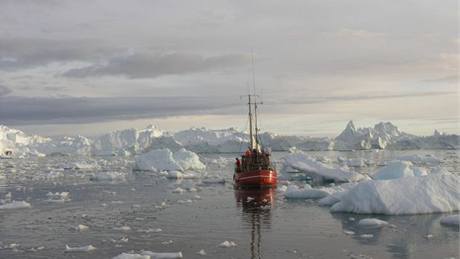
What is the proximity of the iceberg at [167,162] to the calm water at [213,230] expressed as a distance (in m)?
20.1

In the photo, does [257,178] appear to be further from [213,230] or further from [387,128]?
[387,128]

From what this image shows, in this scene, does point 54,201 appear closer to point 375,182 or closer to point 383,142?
point 375,182

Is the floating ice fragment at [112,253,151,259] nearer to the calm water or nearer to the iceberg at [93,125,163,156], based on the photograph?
the calm water

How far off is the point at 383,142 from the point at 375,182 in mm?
83497

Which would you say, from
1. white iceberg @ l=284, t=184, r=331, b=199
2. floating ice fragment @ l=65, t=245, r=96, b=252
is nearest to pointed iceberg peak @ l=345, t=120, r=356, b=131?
white iceberg @ l=284, t=184, r=331, b=199

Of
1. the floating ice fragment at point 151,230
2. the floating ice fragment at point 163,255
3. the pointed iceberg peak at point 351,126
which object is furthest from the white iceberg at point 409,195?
the pointed iceberg peak at point 351,126

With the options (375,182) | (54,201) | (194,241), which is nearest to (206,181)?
(54,201)

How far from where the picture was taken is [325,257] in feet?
36.6

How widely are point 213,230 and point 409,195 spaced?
5933 mm

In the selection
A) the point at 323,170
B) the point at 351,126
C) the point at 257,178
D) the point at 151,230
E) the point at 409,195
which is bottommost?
the point at 151,230

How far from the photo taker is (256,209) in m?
19.0

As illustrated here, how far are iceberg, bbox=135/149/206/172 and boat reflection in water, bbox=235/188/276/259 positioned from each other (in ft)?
57.1

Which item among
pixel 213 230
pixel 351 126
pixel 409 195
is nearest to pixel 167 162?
pixel 409 195

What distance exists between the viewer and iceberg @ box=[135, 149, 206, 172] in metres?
43.0
